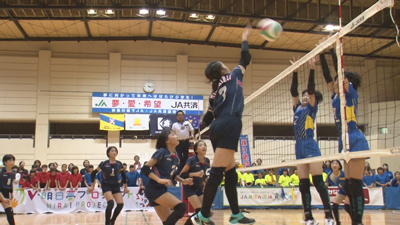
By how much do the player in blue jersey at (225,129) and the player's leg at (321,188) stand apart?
5.68ft

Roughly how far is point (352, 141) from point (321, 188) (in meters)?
0.91

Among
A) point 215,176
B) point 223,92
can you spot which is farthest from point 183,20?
point 215,176

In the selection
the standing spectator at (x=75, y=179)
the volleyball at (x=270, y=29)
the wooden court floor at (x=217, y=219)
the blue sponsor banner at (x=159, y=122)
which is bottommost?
the wooden court floor at (x=217, y=219)

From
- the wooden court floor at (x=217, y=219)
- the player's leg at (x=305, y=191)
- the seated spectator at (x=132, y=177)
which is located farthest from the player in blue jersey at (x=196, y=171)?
the seated spectator at (x=132, y=177)

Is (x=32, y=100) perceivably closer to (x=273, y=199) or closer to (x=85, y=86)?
(x=85, y=86)

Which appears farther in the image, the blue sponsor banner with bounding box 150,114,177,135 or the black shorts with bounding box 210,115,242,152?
the blue sponsor banner with bounding box 150,114,177,135

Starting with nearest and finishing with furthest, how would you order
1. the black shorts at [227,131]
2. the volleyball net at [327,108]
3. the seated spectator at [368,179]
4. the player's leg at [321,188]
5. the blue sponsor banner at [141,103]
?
the black shorts at [227,131] → the player's leg at [321,188] → the seated spectator at [368,179] → the volleyball net at [327,108] → the blue sponsor banner at [141,103]

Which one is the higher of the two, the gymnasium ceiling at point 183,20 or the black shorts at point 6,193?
the gymnasium ceiling at point 183,20

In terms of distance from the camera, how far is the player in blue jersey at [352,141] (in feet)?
15.9

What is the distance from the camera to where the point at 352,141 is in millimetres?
5324

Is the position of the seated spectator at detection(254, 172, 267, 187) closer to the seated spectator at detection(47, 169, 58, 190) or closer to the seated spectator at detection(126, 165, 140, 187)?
the seated spectator at detection(126, 165, 140, 187)

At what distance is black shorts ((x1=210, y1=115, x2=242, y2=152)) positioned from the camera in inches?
167

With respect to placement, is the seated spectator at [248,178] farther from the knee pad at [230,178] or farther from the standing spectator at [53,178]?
the knee pad at [230,178]

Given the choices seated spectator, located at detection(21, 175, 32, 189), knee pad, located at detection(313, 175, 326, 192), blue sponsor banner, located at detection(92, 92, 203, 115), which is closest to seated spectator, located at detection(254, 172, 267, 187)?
blue sponsor banner, located at detection(92, 92, 203, 115)
